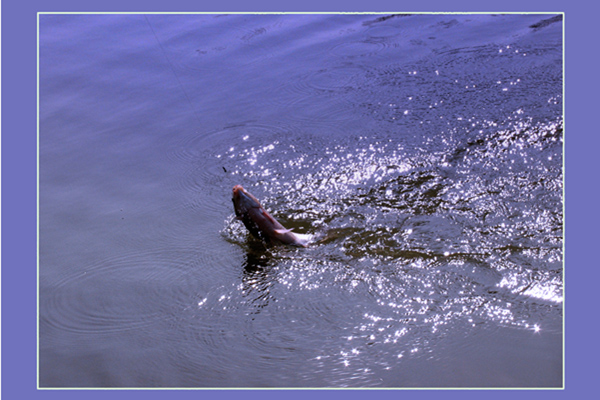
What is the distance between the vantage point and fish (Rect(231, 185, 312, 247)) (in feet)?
17.6

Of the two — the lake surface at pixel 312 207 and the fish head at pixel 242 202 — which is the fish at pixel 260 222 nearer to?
the fish head at pixel 242 202

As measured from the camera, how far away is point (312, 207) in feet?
19.2

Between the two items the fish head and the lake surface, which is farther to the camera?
the fish head

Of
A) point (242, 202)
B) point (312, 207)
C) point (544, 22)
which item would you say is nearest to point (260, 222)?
point (242, 202)

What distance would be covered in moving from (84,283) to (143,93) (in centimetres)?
402

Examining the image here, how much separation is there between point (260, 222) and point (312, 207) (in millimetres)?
705

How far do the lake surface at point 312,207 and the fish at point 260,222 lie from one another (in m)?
0.13

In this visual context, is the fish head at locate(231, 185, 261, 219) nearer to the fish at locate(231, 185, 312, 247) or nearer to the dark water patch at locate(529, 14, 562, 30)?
the fish at locate(231, 185, 312, 247)

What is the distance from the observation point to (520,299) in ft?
14.5

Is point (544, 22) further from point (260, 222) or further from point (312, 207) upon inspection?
point (260, 222)

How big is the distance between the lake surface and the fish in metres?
0.13

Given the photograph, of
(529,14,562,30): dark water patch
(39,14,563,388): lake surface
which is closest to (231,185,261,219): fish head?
(39,14,563,388): lake surface

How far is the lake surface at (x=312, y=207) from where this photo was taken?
4262 millimetres

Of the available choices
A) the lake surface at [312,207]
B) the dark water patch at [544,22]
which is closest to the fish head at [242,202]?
the lake surface at [312,207]
